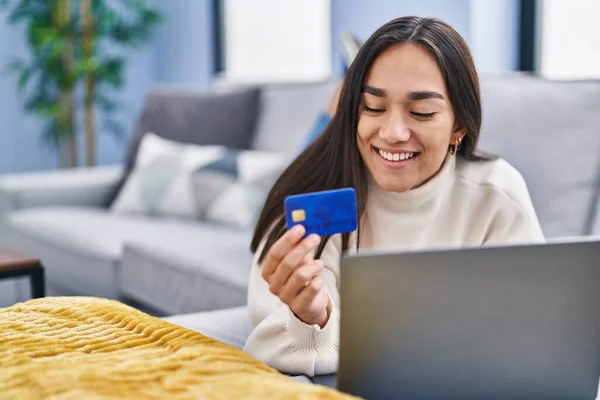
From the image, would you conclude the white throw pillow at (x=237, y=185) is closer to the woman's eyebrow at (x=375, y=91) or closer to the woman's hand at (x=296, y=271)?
the woman's eyebrow at (x=375, y=91)

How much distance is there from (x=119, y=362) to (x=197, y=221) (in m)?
1.98

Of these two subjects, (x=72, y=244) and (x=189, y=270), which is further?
(x=72, y=244)

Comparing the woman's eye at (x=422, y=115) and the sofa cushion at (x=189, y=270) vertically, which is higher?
the woman's eye at (x=422, y=115)

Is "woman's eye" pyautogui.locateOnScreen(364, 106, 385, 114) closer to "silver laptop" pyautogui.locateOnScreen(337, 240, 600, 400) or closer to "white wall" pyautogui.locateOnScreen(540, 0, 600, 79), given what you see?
"silver laptop" pyautogui.locateOnScreen(337, 240, 600, 400)

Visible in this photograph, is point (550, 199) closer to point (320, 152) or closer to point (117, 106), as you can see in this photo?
point (320, 152)

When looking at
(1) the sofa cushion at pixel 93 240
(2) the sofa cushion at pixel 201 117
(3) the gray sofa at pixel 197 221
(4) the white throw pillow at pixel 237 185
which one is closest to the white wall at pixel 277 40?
(2) the sofa cushion at pixel 201 117

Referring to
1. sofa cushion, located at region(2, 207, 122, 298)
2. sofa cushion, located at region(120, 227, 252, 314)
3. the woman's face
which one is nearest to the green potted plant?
sofa cushion, located at region(2, 207, 122, 298)

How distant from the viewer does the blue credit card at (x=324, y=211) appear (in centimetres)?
86

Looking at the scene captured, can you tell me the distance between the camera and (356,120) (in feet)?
3.83

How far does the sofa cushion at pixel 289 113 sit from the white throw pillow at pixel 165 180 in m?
0.16

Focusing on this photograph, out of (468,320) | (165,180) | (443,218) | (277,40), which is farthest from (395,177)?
(277,40)

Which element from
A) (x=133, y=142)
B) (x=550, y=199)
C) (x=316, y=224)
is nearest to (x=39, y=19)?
(x=133, y=142)

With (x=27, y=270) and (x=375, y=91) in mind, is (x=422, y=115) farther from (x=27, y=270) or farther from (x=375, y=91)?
(x=27, y=270)

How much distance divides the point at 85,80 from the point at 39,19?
1.27 ft
